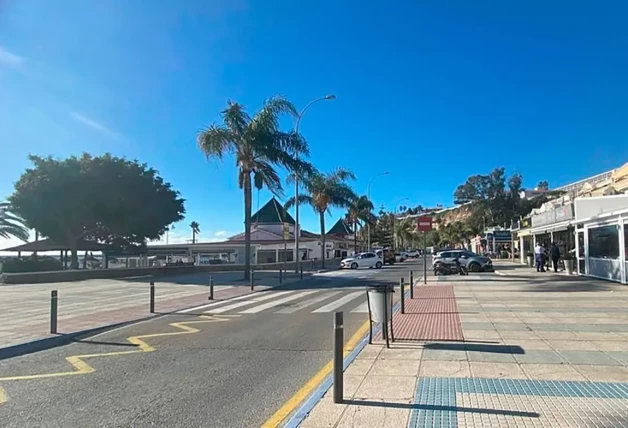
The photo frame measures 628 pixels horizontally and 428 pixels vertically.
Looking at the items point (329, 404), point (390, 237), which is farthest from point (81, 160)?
point (390, 237)

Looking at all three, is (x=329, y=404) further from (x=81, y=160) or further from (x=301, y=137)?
(x=81, y=160)

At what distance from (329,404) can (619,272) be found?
18993 millimetres

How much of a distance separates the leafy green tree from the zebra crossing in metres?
24.6

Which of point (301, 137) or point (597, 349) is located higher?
point (301, 137)

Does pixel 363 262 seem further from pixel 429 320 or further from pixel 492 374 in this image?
pixel 492 374

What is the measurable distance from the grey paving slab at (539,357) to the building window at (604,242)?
15279 mm

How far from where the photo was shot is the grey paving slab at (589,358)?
7.04 metres

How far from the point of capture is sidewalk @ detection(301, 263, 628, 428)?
197 inches

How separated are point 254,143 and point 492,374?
2202 cm

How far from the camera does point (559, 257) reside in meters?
30.7

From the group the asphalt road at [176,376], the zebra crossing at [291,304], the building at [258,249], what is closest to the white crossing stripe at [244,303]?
the zebra crossing at [291,304]

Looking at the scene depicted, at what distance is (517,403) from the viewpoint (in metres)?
5.34

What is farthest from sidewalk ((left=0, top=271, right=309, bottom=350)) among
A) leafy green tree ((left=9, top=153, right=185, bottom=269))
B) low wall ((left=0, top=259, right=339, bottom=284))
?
leafy green tree ((left=9, top=153, right=185, bottom=269))

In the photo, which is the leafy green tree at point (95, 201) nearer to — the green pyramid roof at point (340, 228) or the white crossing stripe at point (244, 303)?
the white crossing stripe at point (244, 303)
